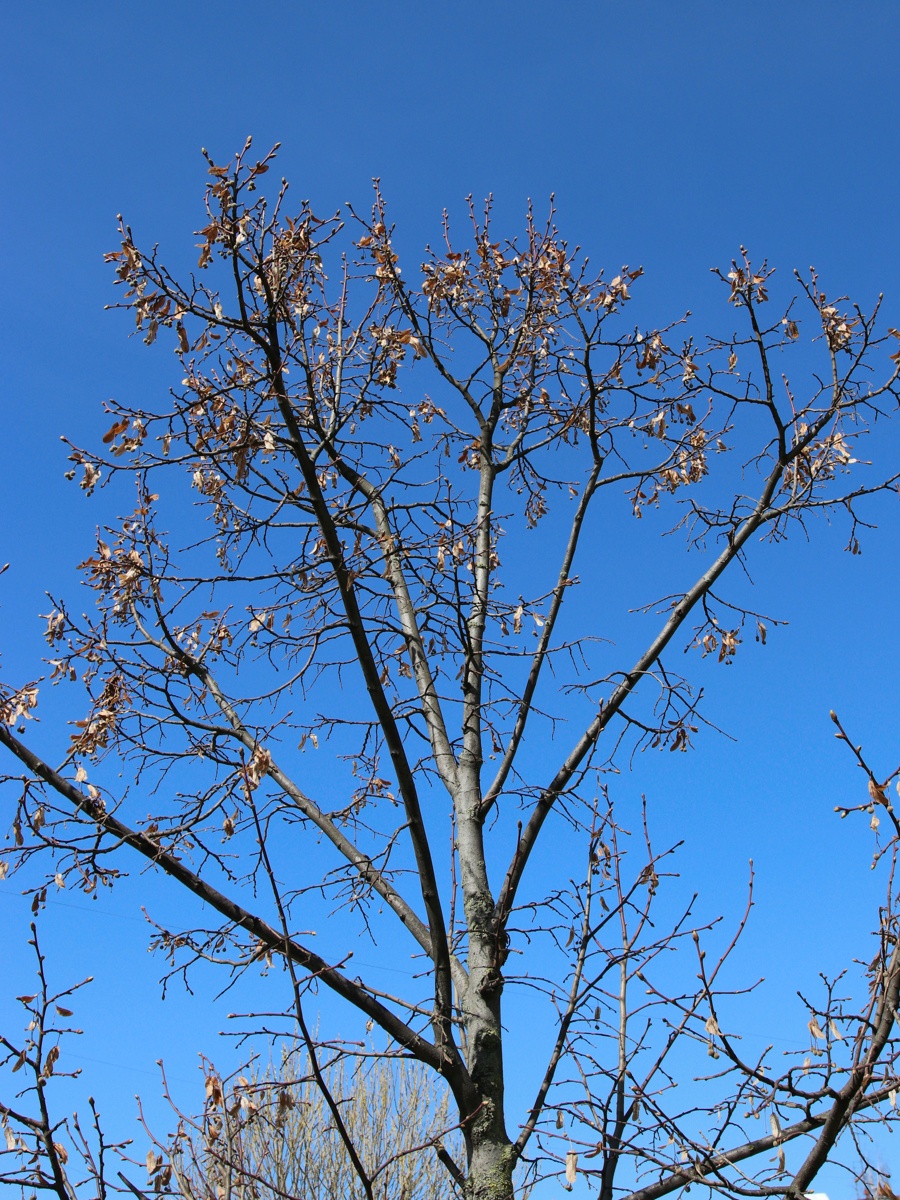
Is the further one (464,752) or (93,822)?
(464,752)

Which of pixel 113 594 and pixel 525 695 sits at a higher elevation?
pixel 113 594

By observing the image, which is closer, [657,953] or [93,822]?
[93,822]

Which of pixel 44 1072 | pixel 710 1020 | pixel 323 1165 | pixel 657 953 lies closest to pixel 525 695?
pixel 657 953

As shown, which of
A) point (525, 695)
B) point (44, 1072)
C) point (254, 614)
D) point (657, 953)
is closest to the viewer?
point (44, 1072)

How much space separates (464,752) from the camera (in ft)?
13.1

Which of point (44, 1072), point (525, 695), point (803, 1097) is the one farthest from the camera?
point (525, 695)

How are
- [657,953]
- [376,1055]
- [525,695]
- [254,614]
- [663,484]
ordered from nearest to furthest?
1. [376,1055]
2. [657,953]
3. [254,614]
4. [525,695]
5. [663,484]

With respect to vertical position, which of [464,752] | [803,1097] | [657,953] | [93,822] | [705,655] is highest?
[705,655]

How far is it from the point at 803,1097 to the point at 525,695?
77.0 inches

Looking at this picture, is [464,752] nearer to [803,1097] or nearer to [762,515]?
[762,515]

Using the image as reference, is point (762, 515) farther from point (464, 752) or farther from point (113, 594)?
point (113, 594)

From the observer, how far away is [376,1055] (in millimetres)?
2861

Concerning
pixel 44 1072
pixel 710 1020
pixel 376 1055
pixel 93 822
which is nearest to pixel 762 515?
pixel 710 1020

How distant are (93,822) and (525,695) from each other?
68.6 inches
